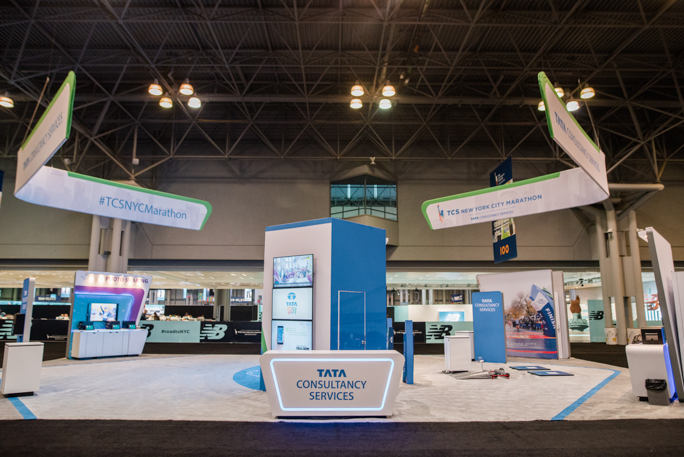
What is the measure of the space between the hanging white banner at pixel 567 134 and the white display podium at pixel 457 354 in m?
5.25

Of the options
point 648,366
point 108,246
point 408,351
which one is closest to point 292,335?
point 408,351

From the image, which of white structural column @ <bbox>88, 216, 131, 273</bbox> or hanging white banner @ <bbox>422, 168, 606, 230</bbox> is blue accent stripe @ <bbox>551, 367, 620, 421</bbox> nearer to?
hanging white banner @ <bbox>422, 168, 606, 230</bbox>

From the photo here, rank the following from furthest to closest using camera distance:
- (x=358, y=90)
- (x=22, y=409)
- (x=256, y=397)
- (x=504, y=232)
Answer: (x=358, y=90), (x=504, y=232), (x=256, y=397), (x=22, y=409)

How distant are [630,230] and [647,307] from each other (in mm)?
7881

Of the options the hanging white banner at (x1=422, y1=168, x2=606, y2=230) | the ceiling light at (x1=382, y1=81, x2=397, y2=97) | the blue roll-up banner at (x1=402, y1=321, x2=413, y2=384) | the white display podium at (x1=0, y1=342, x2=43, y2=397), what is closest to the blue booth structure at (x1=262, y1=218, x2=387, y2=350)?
the blue roll-up banner at (x1=402, y1=321, x2=413, y2=384)

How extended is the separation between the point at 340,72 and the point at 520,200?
8207 millimetres

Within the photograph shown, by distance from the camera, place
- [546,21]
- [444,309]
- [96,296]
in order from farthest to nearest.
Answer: [444,309], [96,296], [546,21]

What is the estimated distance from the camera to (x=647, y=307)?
22.4m

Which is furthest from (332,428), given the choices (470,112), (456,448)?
(470,112)

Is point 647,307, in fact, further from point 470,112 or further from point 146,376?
point 146,376

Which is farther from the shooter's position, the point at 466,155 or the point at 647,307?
the point at 647,307

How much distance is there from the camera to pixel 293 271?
24.9ft

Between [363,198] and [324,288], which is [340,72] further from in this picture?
[324,288]

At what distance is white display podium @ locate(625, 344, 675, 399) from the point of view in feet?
20.4
